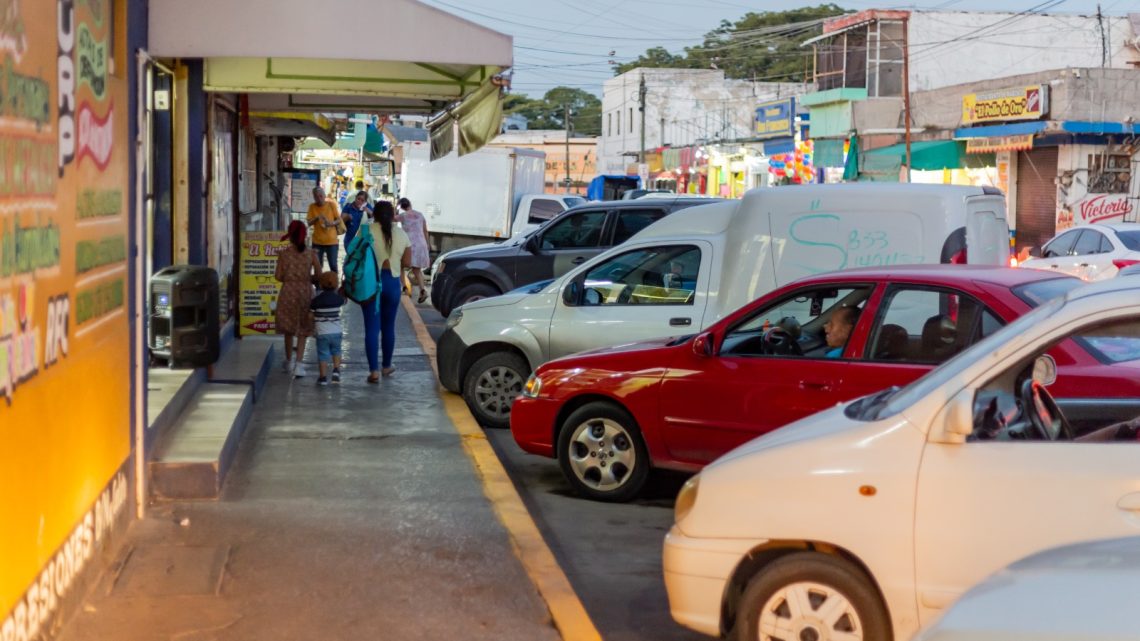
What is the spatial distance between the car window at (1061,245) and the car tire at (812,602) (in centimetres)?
1932

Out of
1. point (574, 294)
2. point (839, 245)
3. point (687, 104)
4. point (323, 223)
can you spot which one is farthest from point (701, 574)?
point (687, 104)

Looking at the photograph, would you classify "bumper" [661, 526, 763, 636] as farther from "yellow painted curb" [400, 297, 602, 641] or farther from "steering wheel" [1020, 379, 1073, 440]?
"steering wheel" [1020, 379, 1073, 440]

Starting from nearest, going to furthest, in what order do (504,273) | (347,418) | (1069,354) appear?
(1069,354) → (347,418) → (504,273)

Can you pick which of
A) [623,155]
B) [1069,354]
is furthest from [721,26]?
[1069,354]

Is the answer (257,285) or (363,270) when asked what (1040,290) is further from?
(257,285)

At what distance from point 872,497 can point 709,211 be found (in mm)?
6648

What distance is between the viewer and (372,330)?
13.1m

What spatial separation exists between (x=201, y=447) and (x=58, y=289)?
3.38 metres

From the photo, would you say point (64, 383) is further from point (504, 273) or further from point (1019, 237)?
point (1019, 237)

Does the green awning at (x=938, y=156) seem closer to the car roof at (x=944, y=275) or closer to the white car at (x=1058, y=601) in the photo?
the car roof at (x=944, y=275)

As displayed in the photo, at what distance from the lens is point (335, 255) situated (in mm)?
22406

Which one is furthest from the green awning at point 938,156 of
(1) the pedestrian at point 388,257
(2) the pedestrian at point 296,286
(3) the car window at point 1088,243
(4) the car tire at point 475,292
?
(2) the pedestrian at point 296,286

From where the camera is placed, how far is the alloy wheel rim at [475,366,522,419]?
1162 cm

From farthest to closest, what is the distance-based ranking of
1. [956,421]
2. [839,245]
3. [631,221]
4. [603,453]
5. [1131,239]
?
[1131,239] < [631,221] < [839,245] < [603,453] < [956,421]
